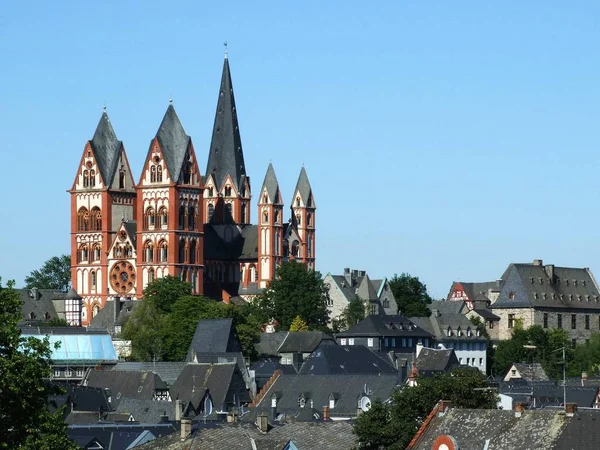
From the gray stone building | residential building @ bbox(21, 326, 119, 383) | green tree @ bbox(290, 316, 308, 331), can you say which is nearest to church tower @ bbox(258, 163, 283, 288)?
green tree @ bbox(290, 316, 308, 331)

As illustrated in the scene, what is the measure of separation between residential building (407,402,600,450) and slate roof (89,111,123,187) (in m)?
126

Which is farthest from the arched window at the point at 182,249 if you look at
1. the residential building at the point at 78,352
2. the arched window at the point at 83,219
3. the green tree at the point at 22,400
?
the green tree at the point at 22,400

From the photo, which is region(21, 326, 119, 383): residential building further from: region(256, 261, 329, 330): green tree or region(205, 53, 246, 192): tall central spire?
region(205, 53, 246, 192): tall central spire

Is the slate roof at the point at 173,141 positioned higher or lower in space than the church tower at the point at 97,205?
higher

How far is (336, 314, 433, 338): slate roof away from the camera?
486ft

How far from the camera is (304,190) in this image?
195 meters

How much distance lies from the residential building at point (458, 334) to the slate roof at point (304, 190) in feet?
78.9

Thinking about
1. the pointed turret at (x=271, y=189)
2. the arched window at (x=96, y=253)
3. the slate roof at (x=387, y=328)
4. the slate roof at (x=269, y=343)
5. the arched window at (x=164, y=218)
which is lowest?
the slate roof at (x=269, y=343)

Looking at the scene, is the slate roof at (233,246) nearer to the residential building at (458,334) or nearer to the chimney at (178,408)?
the residential building at (458,334)

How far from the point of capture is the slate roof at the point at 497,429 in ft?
172

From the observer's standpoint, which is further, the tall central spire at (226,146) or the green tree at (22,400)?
the tall central spire at (226,146)

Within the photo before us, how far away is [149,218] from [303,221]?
2194 centimetres

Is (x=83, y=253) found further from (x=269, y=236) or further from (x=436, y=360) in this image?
(x=436, y=360)

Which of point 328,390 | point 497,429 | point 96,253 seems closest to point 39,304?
point 96,253
